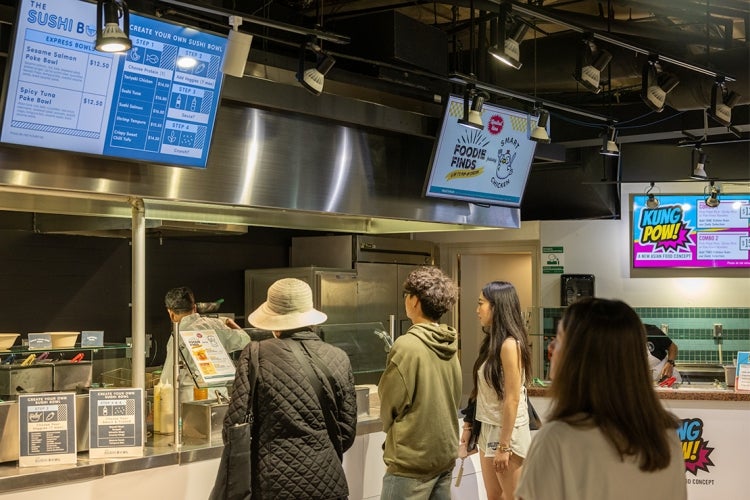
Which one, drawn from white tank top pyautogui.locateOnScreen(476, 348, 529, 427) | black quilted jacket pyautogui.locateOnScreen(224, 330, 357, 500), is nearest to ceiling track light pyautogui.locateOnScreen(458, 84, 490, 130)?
white tank top pyautogui.locateOnScreen(476, 348, 529, 427)

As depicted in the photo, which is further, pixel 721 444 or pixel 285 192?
pixel 721 444

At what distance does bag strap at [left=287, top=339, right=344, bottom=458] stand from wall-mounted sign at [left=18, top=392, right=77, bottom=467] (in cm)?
103

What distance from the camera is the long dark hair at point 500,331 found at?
4.46 meters

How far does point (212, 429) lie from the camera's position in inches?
164

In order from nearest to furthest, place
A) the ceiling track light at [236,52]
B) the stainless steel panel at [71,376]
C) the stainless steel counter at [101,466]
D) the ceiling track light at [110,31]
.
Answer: the ceiling track light at [110,31] < the stainless steel counter at [101,466] < the ceiling track light at [236,52] < the stainless steel panel at [71,376]

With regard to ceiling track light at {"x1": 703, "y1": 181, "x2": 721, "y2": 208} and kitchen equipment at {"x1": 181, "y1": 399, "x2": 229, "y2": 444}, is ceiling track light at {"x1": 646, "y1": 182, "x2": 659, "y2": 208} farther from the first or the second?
kitchen equipment at {"x1": 181, "y1": 399, "x2": 229, "y2": 444}

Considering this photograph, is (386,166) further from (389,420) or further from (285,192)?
(389,420)

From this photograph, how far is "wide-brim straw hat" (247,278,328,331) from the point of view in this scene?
358 centimetres

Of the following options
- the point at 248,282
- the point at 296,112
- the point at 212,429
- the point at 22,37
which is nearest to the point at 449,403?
the point at 212,429

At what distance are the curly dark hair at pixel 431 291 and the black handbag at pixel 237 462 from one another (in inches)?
35.6

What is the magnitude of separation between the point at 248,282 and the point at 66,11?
14.8ft

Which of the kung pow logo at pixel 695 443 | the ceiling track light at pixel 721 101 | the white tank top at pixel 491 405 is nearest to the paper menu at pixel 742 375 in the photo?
the kung pow logo at pixel 695 443

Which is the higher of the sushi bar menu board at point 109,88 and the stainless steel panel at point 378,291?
the sushi bar menu board at point 109,88

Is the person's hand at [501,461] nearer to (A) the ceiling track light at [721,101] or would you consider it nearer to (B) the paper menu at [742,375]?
(B) the paper menu at [742,375]
